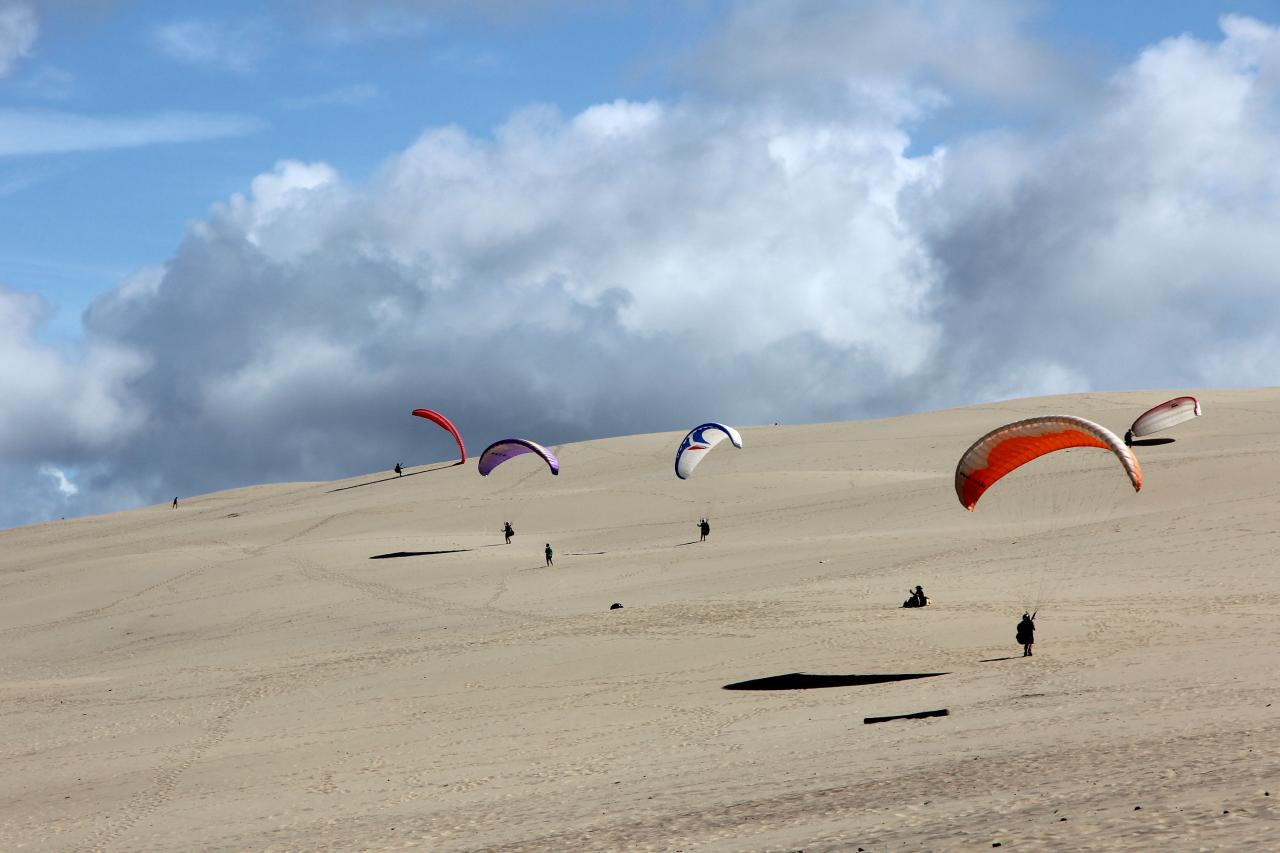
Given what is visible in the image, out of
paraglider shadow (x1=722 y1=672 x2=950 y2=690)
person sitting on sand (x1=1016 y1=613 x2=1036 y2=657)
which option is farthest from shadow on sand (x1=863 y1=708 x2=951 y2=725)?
person sitting on sand (x1=1016 y1=613 x2=1036 y2=657)

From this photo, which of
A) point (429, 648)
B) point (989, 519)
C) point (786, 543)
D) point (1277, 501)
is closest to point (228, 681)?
point (429, 648)

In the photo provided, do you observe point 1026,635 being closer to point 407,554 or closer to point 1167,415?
point 407,554

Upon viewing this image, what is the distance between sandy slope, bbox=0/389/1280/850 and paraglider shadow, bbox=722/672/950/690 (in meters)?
0.18

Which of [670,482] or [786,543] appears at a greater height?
[670,482]

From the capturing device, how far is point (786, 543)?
28672 millimetres

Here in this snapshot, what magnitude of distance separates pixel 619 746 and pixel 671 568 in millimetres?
14213

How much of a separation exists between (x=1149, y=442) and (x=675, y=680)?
25.6 m

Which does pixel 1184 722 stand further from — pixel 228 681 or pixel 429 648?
pixel 228 681

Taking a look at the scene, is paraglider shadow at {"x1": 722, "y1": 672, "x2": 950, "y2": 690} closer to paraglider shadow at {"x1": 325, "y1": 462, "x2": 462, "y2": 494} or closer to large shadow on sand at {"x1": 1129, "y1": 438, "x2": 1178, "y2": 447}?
large shadow on sand at {"x1": 1129, "y1": 438, "x2": 1178, "y2": 447}

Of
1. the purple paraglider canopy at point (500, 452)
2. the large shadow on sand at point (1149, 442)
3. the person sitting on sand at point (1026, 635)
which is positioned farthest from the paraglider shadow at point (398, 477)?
the person sitting on sand at point (1026, 635)

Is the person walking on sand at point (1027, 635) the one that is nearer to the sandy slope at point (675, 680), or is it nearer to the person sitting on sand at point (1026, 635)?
the person sitting on sand at point (1026, 635)

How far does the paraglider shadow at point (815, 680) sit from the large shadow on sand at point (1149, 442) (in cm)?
2421

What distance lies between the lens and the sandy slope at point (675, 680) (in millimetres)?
9562

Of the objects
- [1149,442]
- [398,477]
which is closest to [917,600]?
[1149,442]
